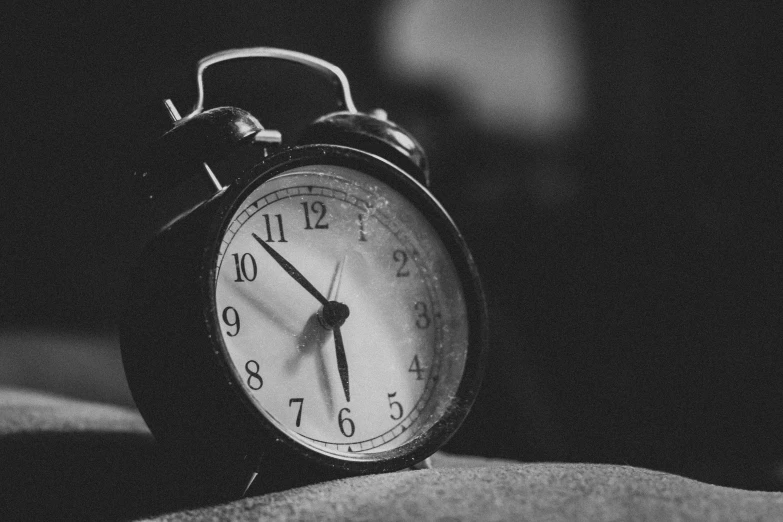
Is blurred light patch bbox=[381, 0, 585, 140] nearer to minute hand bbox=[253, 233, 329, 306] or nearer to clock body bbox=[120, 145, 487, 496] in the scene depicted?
clock body bbox=[120, 145, 487, 496]

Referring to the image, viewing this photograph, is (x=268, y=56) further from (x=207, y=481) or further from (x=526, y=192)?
(x=526, y=192)

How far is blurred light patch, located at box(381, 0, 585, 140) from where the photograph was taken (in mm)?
1965

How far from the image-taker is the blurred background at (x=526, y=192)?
1636 millimetres

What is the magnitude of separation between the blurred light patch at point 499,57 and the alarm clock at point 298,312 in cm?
91

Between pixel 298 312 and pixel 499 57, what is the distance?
1.30 meters

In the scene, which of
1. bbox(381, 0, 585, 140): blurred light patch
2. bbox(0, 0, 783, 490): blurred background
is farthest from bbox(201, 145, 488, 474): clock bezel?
bbox(381, 0, 585, 140): blurred light patch

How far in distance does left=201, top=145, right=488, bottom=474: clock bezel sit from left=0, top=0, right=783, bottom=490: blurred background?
25.6 inches

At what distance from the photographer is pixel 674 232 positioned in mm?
1734

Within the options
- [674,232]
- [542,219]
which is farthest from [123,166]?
[674,232]

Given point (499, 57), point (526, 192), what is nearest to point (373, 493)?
point (526, 192)

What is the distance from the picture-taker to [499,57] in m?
2.03

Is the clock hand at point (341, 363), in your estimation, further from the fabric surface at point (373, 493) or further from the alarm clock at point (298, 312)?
the fabric surface at point (373, 493)

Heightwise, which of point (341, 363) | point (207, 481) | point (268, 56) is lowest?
point (207, 481)

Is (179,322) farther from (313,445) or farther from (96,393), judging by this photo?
(96,393)
